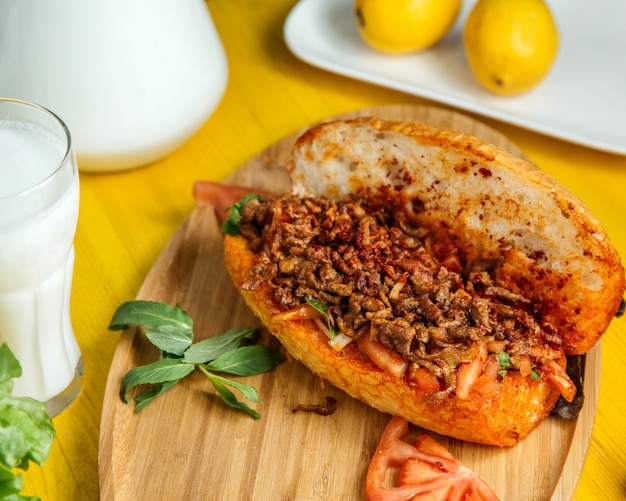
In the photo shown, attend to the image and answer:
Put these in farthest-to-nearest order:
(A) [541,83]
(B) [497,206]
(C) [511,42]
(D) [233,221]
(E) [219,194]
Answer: (A) [541,83] → (C) [511,42] → (E) [219,194] → (D) [233,221] → (B) [497,206]

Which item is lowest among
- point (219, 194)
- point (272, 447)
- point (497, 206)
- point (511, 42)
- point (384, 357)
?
point (272, 447)

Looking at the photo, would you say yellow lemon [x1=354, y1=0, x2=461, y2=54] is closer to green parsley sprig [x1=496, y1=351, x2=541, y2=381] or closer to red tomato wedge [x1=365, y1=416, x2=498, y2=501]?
green parsley sprig [x1=496, y1=351, x2=541, y2=381]

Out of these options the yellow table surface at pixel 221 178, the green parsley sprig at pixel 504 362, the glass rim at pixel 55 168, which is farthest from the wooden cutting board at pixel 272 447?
the glass rim at pixel 55 168

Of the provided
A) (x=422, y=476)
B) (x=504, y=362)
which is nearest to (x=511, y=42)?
(x=504, y=362)

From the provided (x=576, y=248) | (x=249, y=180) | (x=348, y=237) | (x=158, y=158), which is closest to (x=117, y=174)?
(x=158, y=158)

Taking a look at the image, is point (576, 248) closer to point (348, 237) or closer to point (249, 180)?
point (348, 237)

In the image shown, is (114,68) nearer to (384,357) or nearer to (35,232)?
(35,232)

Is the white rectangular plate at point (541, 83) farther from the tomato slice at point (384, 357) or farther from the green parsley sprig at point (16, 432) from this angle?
the green parsley sprig at point (16, 432)
